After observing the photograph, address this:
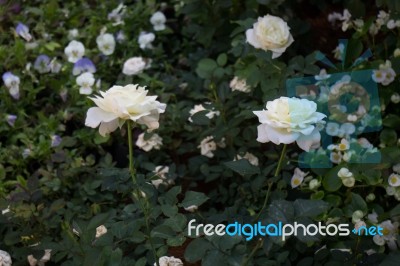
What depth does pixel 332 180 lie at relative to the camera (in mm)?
1870

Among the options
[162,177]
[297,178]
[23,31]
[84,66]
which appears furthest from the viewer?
[23,31]

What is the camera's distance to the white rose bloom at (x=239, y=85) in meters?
2.36

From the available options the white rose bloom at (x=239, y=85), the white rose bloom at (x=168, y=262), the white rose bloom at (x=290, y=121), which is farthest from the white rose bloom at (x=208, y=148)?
the white rose bloom at (x=290, y=121)

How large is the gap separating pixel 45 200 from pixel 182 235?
0.79 meters

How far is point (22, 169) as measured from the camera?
7.55 feet

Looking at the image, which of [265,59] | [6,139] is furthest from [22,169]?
[265,59]

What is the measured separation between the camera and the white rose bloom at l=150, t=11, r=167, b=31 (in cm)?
290

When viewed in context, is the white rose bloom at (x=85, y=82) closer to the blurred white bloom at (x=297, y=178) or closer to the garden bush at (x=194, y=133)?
the garden bush at (x=194, y=133)

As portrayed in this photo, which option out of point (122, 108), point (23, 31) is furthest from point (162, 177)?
point (23, 31)

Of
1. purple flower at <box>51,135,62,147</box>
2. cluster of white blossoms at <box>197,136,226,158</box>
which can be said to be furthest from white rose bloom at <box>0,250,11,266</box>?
cluster of white blossoms at <box>197,136,226,158</box>

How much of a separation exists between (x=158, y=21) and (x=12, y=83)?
72cm

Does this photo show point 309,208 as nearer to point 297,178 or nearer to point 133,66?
point 297,178

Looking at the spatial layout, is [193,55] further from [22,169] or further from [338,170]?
[338,170]

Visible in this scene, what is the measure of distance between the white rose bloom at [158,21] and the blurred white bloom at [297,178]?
46.0 inches
